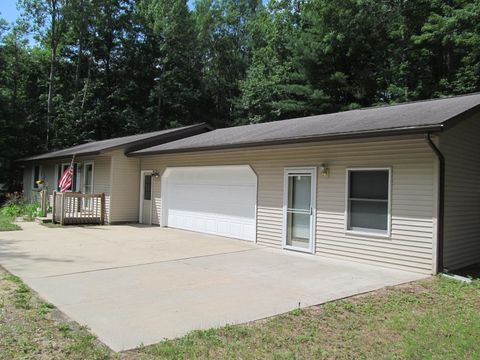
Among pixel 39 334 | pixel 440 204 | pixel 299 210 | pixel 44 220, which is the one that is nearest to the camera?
pixel 39 334

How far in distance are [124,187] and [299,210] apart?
8.30m

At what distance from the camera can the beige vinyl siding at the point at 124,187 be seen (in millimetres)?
15609

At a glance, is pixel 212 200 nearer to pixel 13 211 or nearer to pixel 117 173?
pixel 117 173

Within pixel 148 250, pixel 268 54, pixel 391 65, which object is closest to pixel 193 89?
pixel 268 54

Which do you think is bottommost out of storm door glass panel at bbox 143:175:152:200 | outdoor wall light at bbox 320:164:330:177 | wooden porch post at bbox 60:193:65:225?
wooden porch post at bbox 60:193:65:225

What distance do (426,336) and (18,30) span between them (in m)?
32.6

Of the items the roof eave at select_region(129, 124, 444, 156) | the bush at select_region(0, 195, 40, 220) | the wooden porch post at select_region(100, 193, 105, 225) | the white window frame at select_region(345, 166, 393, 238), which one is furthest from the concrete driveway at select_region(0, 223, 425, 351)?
the bush at select_region(0, 195, 40, 220)

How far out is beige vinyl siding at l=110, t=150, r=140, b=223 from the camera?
1561 cm

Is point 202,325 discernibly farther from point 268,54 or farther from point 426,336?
point 268,54

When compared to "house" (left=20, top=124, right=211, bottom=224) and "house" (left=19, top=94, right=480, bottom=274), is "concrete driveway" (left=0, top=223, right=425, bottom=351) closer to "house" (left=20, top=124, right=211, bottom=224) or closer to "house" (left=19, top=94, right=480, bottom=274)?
"house" (left=19, top=94, right=480, bottom=274)

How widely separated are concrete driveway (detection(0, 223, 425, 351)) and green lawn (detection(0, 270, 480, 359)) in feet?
0.81

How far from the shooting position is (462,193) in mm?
8359

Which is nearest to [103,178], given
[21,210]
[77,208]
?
[77,208]

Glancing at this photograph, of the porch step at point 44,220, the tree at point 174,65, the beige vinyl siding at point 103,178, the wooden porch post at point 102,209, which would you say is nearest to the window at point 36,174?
the beige vinyl siding at point 103,178
